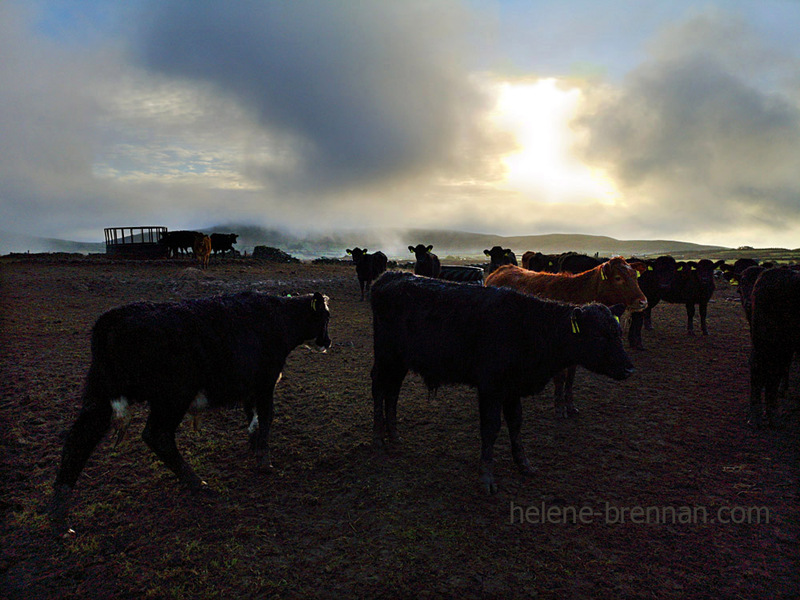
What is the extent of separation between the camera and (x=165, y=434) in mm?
4305

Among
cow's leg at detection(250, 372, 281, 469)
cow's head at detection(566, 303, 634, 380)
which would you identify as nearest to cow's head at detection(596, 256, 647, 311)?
cow's head at detection(566, 303, 634, 380)

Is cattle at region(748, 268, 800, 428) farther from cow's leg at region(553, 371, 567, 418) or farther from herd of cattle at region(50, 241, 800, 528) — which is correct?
cow's leg at region(553, 371, 567, 418)

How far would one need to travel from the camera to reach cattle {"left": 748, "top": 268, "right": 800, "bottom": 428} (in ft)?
19.3

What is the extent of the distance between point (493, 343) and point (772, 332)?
4610mm

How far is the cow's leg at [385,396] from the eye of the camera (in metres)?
5.68

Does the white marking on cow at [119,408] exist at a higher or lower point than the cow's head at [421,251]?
lower

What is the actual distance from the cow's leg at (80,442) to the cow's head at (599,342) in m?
5.13

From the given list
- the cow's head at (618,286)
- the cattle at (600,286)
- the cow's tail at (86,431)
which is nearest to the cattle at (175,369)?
the cow's tail at (86,431)

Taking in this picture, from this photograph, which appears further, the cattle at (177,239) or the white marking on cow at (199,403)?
the cattle at (177,239)

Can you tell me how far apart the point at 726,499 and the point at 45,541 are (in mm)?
6959

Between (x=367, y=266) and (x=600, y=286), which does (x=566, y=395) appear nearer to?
(x=600, y=286)

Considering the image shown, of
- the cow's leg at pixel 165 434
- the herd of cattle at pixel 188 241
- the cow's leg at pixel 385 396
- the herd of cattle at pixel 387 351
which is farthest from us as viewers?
the herd of cattle at pixel 188 241

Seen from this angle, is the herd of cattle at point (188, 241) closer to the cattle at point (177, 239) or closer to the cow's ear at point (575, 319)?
the cattle at point (177, 239)

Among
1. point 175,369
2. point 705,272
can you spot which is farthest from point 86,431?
point 705,272
